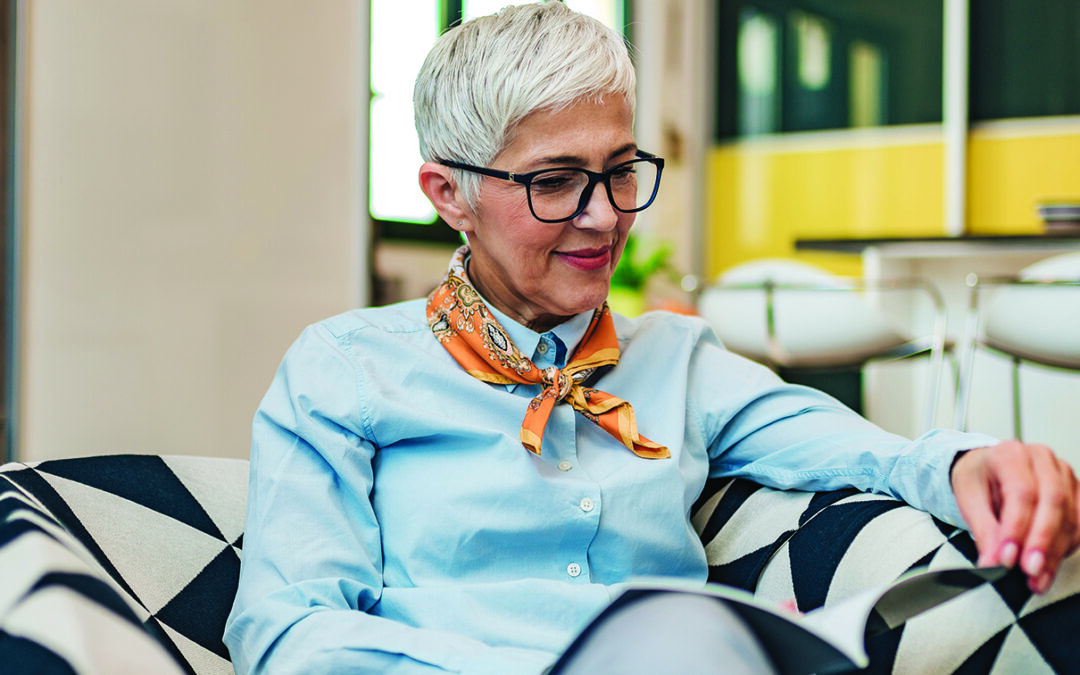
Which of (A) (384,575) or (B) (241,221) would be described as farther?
(B) (241,221)

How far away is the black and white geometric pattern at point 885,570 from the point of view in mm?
869

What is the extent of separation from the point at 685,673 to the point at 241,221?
7.73 ft

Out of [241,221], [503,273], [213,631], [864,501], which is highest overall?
[241,221]

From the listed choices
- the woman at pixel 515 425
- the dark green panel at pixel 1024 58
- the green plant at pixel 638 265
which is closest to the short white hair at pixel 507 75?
the woman at pixel 515 425

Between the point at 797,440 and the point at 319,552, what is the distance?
0.58 m

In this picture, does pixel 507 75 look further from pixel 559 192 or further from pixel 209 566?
pixel 209 566

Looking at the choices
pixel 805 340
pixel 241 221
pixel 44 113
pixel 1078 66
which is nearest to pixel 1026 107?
pixel 1078 66

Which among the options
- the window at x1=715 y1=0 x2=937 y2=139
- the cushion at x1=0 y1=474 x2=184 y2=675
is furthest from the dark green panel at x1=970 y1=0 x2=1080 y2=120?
the cushion at x1=0 y1=474 x2=184 y2=675

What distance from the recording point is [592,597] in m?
1.07

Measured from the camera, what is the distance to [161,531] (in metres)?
1.13

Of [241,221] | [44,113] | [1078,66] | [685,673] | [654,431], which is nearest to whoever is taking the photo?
[685,673]

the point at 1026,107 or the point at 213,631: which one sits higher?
the point at 1026,107

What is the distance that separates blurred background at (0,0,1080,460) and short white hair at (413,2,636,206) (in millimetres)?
347

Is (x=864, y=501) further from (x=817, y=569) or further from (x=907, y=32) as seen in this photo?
(x=907, y=32)
